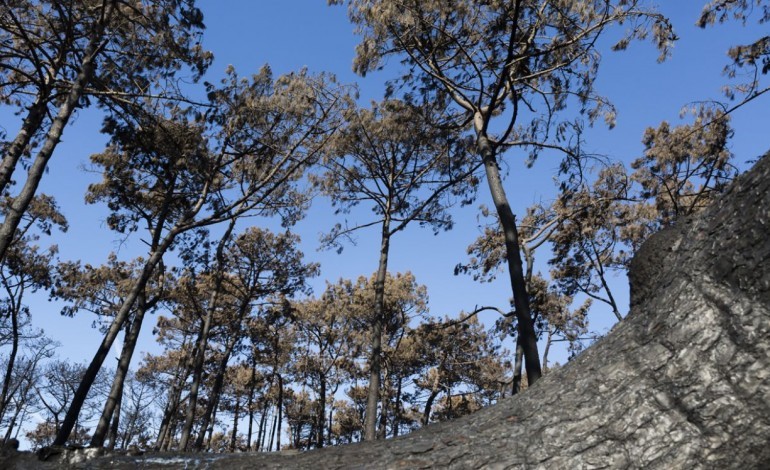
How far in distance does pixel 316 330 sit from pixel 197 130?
15.9 metres

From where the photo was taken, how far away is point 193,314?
22875mm

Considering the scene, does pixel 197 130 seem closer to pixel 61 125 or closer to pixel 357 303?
pixel 61 125

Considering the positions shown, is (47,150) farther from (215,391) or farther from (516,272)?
(215,391)

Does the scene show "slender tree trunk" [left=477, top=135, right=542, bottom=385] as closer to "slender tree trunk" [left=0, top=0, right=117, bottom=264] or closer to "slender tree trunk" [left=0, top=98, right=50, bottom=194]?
"slender tree trunk" [left=0, top=0, right=117, bottom=264]

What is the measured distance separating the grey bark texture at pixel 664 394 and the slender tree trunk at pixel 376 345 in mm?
10102

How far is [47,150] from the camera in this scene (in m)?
8.19

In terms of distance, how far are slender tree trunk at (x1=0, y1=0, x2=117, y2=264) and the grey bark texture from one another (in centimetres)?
719

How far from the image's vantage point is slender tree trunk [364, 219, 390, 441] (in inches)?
474

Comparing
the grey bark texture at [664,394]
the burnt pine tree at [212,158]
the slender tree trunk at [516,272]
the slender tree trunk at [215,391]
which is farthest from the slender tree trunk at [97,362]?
the grey bark texture at [664,394]

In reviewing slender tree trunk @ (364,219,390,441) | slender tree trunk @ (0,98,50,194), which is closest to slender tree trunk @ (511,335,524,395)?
slender tree trunk @ (364,219,390,441)

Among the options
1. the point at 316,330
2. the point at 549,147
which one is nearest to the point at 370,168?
the point at 549,147

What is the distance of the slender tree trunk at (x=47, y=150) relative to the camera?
7.56 meters

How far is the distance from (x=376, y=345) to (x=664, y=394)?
11891 mm

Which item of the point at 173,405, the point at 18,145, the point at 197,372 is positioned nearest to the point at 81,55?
the point at 18,145
